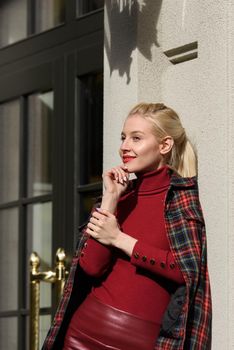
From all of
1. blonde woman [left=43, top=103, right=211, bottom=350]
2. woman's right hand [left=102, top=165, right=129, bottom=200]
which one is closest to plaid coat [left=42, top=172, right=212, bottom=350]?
blonde woman [left=43, top=103, right=211, bottom=350]

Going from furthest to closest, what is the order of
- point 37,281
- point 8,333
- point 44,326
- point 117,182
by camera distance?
point 8,333 → point 44,326 → point 37,281 → point 117,182

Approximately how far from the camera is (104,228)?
148 inches

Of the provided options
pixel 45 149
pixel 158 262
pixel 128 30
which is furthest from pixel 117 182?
pixel 45 149

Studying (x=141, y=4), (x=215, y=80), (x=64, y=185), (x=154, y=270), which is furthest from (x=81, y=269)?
(x=64, y=185)

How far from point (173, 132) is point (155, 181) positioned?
0.59ft

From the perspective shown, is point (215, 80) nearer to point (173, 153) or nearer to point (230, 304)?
point (173, 153)

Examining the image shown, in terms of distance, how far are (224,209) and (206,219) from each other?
0.10 metres

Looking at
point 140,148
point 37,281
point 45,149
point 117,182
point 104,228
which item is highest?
point 45,149

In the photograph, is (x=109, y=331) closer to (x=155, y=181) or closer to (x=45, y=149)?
(x=155, y=181)

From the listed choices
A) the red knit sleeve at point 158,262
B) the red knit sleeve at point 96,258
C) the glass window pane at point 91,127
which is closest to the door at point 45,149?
the glass window pane at point 91,127

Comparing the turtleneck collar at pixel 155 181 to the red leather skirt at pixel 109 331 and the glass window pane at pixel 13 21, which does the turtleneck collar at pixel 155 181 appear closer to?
the red leather skirt at pixel 109 331

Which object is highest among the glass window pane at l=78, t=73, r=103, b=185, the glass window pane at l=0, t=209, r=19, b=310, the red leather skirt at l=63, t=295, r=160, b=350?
the glass window pane at l=78, t=73, r=103, b=185

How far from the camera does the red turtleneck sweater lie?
366 cm

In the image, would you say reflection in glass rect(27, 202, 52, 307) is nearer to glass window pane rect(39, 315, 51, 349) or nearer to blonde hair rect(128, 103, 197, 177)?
glass window pane rect(39, 315, 51, 349)
